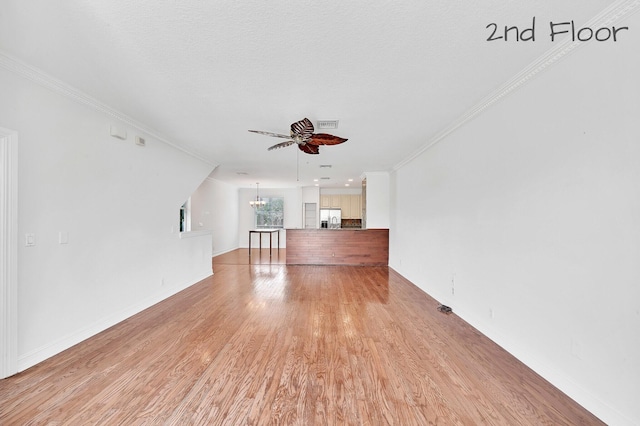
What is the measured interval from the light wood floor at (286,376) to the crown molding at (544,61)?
7.93 feet

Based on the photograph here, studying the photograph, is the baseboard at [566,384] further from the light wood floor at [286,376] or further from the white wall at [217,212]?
the white wall at [217,212]

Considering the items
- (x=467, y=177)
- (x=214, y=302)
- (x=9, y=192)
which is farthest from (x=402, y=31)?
(x=214, y=302)

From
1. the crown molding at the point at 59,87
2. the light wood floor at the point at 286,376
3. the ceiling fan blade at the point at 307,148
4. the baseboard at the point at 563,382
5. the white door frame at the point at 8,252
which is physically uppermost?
the crown molding at the point at 59,87

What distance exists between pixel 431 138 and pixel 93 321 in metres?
4.88

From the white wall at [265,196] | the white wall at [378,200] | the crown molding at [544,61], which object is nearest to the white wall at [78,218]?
the crown molding at [544,61]

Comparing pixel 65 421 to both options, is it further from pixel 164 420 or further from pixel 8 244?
pixel 8 244

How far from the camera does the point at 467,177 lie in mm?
3150

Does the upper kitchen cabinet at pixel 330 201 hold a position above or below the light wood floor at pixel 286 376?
above

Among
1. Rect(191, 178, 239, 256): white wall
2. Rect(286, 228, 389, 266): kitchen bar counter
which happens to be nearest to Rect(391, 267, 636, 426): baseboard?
Rect(286, 228, 389, 266): kitchen bar counter

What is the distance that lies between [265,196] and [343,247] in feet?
15.5

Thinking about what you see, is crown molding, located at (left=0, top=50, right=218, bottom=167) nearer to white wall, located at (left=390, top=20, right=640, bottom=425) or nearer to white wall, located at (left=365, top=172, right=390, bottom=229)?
white wall, located at (left=390, top=20, right=640, bottom=425)

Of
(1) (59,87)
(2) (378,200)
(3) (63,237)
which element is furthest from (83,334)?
(2) (378,200)

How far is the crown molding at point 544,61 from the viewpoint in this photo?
4.89ft

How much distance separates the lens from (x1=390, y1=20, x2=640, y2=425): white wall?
150cm
